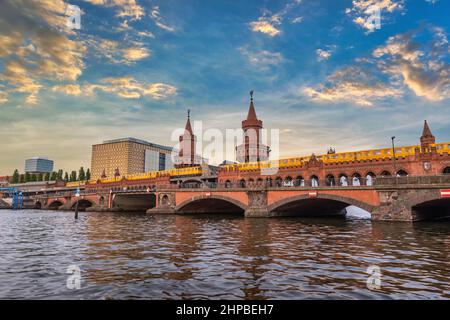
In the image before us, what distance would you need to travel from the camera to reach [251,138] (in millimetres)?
78125

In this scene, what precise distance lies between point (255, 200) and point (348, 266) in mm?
31479

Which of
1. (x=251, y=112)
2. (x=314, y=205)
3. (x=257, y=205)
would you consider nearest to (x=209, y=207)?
(x=257, y=205)

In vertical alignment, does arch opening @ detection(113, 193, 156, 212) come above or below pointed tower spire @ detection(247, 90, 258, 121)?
below

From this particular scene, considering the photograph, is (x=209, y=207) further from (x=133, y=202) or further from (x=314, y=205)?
(x=133, y=202)

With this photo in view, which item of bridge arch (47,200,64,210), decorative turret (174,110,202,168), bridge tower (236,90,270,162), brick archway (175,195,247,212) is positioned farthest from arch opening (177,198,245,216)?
bridge arch (47,200,64,210)

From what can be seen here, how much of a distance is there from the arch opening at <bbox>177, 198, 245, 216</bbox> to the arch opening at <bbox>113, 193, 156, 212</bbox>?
20089 millimetres

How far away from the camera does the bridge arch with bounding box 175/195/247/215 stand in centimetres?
5304

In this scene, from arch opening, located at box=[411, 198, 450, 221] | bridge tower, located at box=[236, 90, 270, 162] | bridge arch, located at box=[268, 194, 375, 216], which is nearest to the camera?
arch opening, located at box=[411, 198, 450, 221]

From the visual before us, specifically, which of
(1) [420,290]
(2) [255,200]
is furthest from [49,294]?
(2) [255,200]

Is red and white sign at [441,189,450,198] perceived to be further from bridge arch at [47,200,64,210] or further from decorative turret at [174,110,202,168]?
bridge arch at [47,200,64,210]

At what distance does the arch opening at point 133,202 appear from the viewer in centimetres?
7631

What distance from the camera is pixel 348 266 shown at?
44.0 ft

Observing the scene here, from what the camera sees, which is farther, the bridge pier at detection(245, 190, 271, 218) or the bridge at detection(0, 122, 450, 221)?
the bridge pier at detection(245, 190, 271, 218)

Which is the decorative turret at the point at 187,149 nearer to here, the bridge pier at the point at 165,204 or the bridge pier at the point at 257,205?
the bridge pier at the point at 165,204
